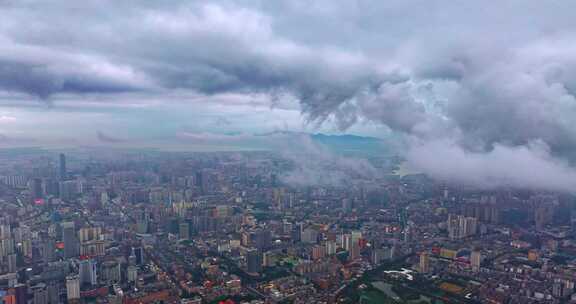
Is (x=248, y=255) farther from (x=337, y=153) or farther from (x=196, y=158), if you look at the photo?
(x=196, y=158)

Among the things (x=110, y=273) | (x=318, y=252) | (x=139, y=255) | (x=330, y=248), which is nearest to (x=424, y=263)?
(x=330, y=248)

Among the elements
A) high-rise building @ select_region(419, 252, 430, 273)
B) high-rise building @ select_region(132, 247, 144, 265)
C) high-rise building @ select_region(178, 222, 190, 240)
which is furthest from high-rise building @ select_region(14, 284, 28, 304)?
high-rise building @ select_region(419, 252, 430, 273)

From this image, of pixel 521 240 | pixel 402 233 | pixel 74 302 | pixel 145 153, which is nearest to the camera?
pixel 74 302

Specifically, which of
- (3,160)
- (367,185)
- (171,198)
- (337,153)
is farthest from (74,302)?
(337,153)

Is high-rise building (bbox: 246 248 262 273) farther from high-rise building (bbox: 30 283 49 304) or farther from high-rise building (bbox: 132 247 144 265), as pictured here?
high-rise building (bbox: 30 283 49 304)

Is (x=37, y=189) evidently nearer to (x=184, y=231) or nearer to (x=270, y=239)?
(x=184, y=231)

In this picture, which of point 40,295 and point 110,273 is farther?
point 110,273

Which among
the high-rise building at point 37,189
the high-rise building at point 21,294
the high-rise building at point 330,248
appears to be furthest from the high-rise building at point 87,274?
the high-rise building at point 37,189
